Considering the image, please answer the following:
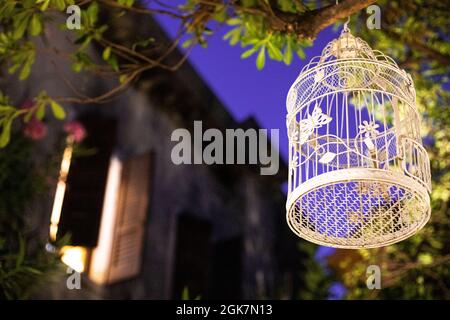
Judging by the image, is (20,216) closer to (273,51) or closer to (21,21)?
(21,21)

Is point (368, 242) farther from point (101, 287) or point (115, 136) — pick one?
point (115, 136)

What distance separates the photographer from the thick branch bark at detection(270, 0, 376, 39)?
312 centimetres

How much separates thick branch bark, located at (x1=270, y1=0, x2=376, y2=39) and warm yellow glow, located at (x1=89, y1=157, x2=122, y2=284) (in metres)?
5.19

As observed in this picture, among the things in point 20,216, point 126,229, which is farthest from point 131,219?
point 20,216

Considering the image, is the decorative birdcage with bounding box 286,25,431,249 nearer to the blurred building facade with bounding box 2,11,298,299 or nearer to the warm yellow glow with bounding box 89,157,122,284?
the blurred building facade with bounding box 2,11,298,299

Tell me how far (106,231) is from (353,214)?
649cm

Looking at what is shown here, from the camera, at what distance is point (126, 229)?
8.55 metres

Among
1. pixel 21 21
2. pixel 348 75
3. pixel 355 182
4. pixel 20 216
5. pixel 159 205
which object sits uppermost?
pixel 159 205

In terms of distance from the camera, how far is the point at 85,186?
304 inches

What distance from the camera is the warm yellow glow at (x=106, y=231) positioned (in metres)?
8.45

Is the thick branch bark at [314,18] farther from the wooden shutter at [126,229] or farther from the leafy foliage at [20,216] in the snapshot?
the wooden shutter at [126,229]

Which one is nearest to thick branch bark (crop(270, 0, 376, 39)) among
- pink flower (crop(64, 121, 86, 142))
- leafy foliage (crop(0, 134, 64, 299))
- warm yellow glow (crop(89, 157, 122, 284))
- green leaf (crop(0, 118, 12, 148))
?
green leaf (crop(0, 118, 12, 148))

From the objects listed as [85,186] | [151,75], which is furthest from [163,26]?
[85,186]
